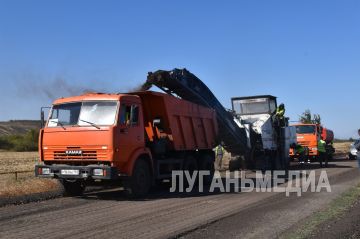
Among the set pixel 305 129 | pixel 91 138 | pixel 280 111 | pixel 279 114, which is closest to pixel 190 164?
pixel 91 138

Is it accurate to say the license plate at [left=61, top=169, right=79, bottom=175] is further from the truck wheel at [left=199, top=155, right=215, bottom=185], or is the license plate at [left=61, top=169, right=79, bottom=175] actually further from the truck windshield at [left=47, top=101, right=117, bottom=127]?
the truck wheel at [left=199, top=155, right=215, bottom=185]

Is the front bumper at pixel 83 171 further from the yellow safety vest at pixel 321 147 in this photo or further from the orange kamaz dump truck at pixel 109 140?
the yellow safety vest at pixel 321 147

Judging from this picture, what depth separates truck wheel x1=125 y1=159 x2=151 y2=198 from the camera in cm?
1298

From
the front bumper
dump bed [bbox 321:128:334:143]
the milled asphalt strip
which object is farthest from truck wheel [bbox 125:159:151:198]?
dump bed [bbox 321:128:334:143]

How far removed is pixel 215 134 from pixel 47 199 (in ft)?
24.8

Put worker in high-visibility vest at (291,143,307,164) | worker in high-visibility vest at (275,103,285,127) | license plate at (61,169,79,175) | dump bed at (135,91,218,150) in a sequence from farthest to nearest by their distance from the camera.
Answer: worker in high-visibility vest at (291,143,307,164), worker in high-visibility vest at (275,103,285,127), dump bed at (135,91,218,150), license plate at (61,169,79,175)

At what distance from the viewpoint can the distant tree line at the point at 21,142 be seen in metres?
75.8

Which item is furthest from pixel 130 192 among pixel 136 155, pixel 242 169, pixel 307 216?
pixel 242 169

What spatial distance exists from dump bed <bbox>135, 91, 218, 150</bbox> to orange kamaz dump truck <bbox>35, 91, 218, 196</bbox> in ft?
0.10

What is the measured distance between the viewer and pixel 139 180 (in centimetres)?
1330

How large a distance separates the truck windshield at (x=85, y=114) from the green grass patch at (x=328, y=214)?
18.0ft

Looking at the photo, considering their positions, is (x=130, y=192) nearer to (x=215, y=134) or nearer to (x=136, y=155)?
(x=136, y=155)

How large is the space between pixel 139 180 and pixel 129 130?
1374 millimetres

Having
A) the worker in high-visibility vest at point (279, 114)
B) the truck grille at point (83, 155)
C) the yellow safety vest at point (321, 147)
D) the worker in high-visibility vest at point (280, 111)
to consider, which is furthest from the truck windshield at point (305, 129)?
the truck grille at point (83, 155)
